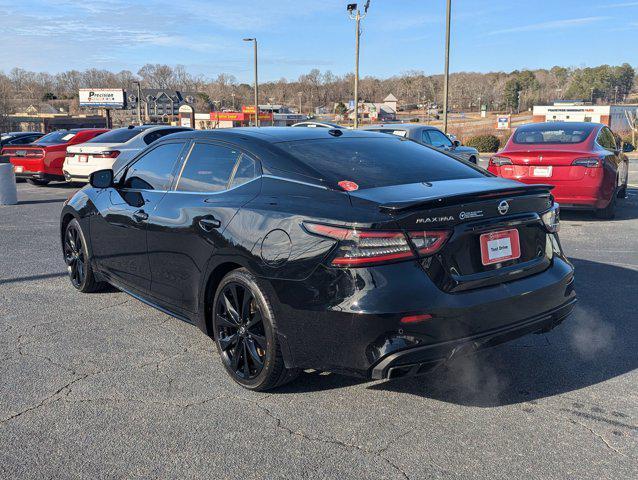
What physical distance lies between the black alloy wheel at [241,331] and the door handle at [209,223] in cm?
40

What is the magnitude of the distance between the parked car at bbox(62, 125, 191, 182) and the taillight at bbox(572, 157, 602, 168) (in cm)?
888

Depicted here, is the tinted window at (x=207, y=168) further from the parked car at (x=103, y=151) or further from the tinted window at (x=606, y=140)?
the parked car at (x=103, y=151)

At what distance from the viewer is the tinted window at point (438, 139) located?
514 inches

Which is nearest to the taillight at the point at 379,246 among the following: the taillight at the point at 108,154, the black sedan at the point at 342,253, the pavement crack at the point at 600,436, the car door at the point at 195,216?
the black sedan at the point at 342,253

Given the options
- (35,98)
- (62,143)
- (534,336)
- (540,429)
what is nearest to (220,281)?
(540,429)

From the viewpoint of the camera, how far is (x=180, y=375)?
4047mm

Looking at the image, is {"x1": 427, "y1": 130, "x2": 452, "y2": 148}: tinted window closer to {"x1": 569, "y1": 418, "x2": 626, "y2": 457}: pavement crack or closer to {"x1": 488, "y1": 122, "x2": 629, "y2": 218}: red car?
{"x1": 488, "y1": 122, "x2": 629, "y2": 218}: red car

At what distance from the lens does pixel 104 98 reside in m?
75.7

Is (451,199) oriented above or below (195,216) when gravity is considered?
above

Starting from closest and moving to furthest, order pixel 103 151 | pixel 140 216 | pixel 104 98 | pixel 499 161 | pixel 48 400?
pixel 48 400 → pixel 140 216 → pixel 499 161 → pixel 103 151 → pixel 104 98

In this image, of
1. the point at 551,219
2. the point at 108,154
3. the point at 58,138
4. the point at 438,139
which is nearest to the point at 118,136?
the point at 108,154

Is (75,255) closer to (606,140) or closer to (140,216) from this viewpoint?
(140,216)

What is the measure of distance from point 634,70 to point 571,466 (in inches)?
7797

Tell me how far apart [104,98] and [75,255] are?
2969 inches
